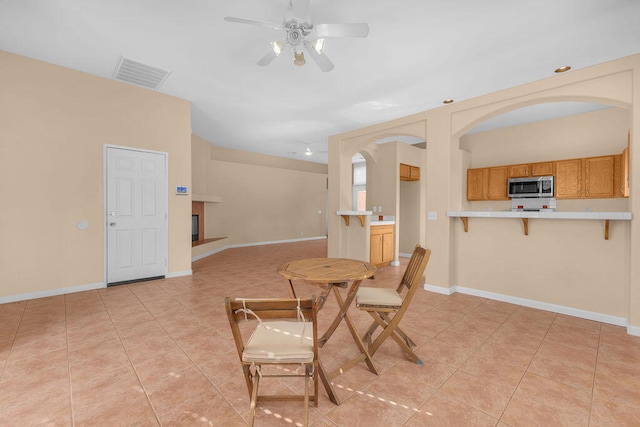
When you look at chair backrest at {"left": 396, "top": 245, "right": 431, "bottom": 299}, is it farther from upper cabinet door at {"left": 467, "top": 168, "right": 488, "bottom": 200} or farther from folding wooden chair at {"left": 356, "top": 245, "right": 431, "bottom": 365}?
upper cabinet door at {"left": 467, "top": 168, "right": 488, "bottom": 200}

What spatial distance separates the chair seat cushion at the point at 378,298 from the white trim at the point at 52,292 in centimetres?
394

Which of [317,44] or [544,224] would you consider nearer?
[317,44]

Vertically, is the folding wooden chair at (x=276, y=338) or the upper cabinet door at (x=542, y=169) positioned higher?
the upper cabinet door at (x=542, y=169)

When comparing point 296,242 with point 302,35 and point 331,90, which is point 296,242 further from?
point 302,35

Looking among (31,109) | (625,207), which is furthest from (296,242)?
(625,207)

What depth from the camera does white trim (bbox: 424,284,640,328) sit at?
2.94 meters

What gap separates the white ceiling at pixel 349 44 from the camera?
8.02 feet

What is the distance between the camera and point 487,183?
5.58 meters

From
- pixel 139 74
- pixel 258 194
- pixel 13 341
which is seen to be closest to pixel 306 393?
pixel 13 341

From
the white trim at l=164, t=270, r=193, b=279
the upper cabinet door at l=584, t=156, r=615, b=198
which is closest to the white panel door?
the white trim at l=164, t=270, r=193, b=279

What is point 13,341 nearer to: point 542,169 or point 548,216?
point 548,216

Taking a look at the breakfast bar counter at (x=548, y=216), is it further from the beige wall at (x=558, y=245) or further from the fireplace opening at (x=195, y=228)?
the fireplace opening at (x=195, y=228)

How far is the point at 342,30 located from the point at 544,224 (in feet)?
10.8

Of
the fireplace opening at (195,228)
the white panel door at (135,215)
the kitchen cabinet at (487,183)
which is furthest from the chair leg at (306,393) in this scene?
the fireplace opening at (195,228)
